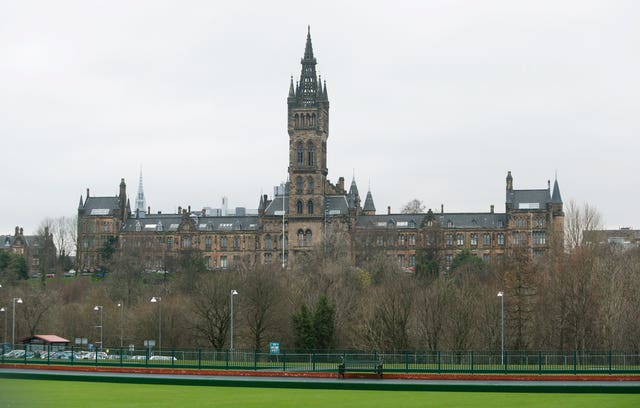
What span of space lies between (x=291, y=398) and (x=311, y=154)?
144 m

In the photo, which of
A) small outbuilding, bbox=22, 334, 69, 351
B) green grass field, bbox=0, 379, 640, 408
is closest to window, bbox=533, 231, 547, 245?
small outbuilding, bbox=22, 334, 69, 351

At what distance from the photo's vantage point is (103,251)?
191000mm

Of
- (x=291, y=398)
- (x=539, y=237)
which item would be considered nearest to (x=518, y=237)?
(x=539, y=237)

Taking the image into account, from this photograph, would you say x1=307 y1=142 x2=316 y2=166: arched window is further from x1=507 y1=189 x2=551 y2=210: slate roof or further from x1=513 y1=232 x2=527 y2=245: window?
x1=513 y1=232 x2=527 y2=245: window

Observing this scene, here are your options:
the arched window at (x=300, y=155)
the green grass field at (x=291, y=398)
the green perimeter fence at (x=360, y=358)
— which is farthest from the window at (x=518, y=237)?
the green grass field at (x=291, y=398)

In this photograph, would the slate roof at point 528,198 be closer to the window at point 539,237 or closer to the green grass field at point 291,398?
the window at point 539,237

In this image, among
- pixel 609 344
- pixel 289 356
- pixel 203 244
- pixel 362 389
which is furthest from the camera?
pixel 203 244

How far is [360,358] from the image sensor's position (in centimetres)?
6291

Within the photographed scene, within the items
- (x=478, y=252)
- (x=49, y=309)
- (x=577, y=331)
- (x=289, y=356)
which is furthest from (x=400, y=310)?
(x=478, y=252)

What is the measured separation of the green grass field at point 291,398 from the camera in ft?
117

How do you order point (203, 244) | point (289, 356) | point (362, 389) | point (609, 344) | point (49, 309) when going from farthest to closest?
point (203, 244), point (49, 309), point (609, 344), point (289, 356), point (362, 389)

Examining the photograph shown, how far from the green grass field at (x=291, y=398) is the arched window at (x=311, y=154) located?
137 meters

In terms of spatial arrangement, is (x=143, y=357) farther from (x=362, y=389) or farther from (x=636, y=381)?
(x=636, y=381)

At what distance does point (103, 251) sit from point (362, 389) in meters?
153
